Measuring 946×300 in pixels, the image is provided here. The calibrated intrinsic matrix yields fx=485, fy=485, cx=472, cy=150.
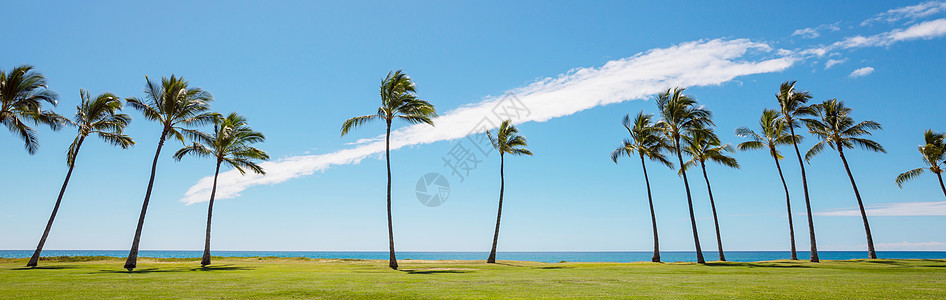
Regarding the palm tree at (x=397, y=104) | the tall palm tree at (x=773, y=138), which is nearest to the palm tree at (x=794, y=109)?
the tall palm tree at (x=773, y=138)

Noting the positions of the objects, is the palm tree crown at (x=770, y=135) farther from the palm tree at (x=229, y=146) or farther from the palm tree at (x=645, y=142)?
the palm tree at (x=229, y=146)

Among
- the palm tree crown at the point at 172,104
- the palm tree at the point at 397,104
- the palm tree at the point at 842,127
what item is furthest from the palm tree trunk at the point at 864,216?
the palm tree crown at the point at 172,104

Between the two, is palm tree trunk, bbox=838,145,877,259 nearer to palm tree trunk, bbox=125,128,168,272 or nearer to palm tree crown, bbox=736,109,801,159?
palm tree crown, bbox=736,109,801,159

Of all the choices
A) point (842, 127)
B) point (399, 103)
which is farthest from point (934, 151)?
point (399, 103)

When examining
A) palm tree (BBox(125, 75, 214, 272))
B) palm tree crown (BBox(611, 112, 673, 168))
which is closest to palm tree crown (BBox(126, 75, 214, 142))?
palm tree (BBox(125, 75, 214, 272))

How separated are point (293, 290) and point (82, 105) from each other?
88.6 feet

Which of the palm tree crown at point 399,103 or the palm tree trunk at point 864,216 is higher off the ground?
the palm tree crown at point 399,103

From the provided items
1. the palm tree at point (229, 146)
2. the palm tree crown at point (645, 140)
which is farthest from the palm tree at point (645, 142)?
the palm tree at point (229, 146)

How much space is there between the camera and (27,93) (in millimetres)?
28141

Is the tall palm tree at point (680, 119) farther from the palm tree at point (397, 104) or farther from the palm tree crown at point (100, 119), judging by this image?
the palm tree crown at point (100, 119)

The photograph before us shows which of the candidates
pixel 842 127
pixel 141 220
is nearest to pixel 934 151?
pixel 842 127

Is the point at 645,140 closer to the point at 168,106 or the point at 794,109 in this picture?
the point at 794,109

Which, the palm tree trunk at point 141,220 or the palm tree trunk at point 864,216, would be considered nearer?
the palm tree trunk at point 141,220

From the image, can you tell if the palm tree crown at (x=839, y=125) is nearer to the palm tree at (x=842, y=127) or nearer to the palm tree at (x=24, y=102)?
the palm tree at (x=842, y=127)
